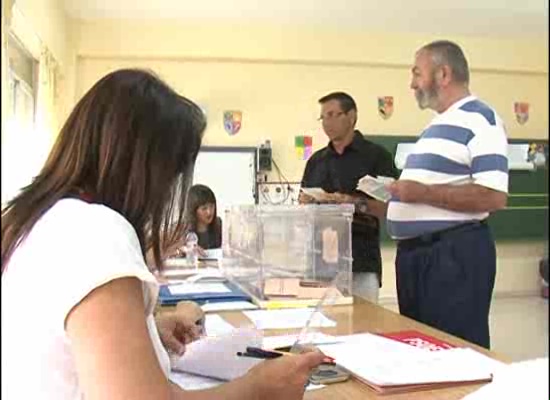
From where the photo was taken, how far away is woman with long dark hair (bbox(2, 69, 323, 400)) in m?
0.59


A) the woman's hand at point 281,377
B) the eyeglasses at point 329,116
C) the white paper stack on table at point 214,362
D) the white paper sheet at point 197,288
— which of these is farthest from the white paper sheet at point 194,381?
the eyeglasses at point 329,116

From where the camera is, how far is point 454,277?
138cm

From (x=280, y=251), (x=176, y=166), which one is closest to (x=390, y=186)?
(x=280, y=251)

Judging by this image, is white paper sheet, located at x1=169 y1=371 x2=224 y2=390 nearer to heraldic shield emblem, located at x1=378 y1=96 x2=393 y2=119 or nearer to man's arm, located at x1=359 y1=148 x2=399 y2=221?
man's arm, located at x1=359 y1=148 x2=399 y2=221

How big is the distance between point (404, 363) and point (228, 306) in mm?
687

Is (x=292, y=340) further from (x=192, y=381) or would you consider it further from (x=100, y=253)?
(x=100, y=253)

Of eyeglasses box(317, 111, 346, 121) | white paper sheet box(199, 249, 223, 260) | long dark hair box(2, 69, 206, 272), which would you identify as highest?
eyeglasses box(317, 111, 346, 121)

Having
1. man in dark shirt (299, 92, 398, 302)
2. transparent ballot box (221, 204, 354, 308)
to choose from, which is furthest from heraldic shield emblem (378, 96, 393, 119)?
transparent ballot box (221, 204, 354, 308)

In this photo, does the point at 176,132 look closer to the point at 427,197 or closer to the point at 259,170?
the point at 427,197

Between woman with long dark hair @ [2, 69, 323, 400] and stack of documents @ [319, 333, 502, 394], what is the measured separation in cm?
19

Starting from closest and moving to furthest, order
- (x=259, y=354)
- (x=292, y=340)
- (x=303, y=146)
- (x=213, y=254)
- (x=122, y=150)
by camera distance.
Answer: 1. (x=122, y=150)
2. (x=259, y=354)
3. (x=292, y=340)
4. (x=303, y=146)
5. (x=213, y=254)

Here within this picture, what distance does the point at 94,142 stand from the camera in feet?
2.32

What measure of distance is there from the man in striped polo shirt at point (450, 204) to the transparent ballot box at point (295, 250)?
217mm

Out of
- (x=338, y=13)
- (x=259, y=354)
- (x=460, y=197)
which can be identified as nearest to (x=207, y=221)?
(x=460, y=197)
